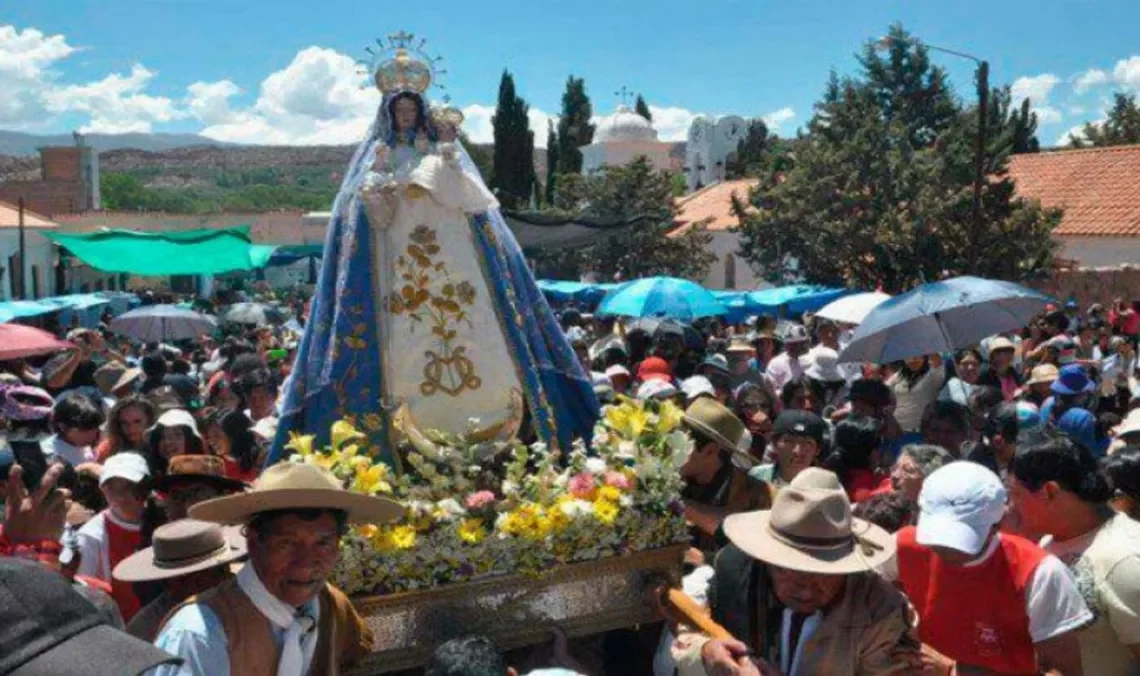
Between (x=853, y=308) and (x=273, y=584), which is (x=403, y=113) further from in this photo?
(x=853, y=308)

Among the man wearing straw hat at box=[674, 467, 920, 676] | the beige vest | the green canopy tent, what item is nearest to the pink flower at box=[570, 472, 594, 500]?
the man wearing straw hat at box=[674, 467, 920, 676]

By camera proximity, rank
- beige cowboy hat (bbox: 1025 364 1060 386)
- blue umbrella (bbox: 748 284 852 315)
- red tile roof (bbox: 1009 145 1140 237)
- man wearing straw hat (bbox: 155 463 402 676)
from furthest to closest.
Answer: red tile roof (bbox: 1009 145 1140 237), blue umbrella (bbox: 748 284 852 315), beige cowboy hat (bbox: 1025 364 1060 386), man wearing straw hat (bbox: 155 463 402 676)

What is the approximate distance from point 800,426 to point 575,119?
4476 centimetres

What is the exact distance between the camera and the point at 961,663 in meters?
3.25

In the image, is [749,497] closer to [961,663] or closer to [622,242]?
[961,663]

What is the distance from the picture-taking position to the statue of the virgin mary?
18.6 feet

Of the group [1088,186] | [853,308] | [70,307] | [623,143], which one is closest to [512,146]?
[623,143]

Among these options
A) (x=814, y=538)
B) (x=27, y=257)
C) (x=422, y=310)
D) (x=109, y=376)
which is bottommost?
(x=27, y=257)

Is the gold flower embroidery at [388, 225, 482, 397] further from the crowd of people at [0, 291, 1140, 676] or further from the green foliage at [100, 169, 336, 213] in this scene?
the green foliage at [100, 169, 336, 213]

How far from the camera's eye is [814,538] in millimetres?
3113

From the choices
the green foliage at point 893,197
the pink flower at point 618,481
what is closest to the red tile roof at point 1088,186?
the green foliage at point 893,197

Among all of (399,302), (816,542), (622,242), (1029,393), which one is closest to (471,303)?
(399,302)

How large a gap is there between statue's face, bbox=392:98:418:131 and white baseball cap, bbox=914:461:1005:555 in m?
3.77

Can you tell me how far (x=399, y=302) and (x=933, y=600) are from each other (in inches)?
132
